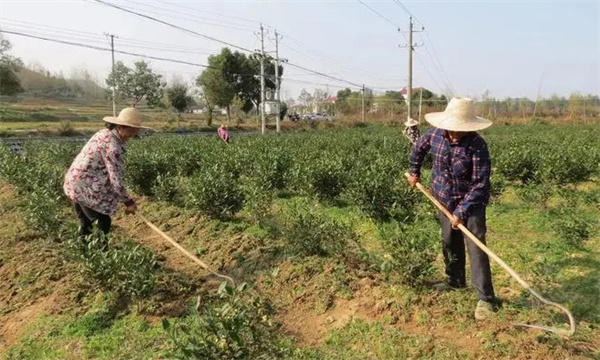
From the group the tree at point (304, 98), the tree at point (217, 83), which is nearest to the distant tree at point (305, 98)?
the tree at point (304, 98)

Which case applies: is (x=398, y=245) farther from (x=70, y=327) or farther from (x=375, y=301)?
(x=70, y=327)

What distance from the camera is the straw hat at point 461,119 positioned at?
12.6ft

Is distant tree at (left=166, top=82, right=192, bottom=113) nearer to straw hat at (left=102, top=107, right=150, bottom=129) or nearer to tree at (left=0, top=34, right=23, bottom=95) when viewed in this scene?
tree at (left=0, top=34, right=23, bottom=95)

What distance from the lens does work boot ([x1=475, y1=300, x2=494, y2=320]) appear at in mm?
3730

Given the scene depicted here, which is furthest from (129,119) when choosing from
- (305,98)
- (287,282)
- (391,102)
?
(305,98)

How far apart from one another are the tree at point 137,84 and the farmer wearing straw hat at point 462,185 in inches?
1701

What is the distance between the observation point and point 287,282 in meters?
4.73

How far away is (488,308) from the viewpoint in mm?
3783

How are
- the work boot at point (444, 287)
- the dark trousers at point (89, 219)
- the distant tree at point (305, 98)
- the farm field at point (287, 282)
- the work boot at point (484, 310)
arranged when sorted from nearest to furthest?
the farm field at point (287, 282)
the work boot at point (484, 310)
the work boot at point (444, 287)
the dark trousers at point (89, 219)
the distant tree at point (305, 98)

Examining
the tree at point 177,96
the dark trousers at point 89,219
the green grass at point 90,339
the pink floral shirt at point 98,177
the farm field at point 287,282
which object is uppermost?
the tree at point 177,96

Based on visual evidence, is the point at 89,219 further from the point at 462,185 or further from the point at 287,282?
the point at 462,185

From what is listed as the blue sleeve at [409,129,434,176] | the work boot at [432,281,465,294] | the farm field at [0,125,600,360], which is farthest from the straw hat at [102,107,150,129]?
the work boot at [432,281,465,294]

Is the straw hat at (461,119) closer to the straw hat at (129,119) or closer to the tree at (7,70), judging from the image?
the straw hat at (129,119)

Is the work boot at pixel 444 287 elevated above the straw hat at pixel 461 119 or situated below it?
below
